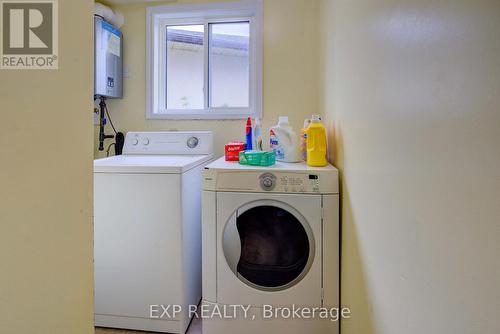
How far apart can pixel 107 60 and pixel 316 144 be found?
1617 millimetres

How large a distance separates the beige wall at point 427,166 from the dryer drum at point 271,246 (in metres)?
0.36

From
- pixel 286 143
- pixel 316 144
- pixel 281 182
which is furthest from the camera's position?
pixel 286 143

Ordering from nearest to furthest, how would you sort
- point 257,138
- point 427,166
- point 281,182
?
point 427,166
point 281,182
point 257,138

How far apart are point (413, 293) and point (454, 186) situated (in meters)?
0.29

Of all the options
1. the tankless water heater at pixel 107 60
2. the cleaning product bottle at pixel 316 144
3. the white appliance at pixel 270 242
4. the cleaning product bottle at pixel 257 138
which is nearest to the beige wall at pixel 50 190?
the white appliance at pixel 270 242

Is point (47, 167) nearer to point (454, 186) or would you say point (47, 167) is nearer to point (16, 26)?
point (16, 26)

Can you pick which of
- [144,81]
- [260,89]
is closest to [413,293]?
[260,89]

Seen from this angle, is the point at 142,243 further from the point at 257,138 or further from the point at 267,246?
the point at 257,138

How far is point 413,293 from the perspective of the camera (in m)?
0.64

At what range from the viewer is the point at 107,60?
81.3 inches

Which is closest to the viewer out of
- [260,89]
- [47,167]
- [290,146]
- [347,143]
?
[47,167]

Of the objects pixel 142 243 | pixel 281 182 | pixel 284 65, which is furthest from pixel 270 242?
pixel 284 65

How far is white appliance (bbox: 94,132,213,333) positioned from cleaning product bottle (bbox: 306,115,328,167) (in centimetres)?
Result: 66

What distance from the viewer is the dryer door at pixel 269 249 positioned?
1338 millimetres
